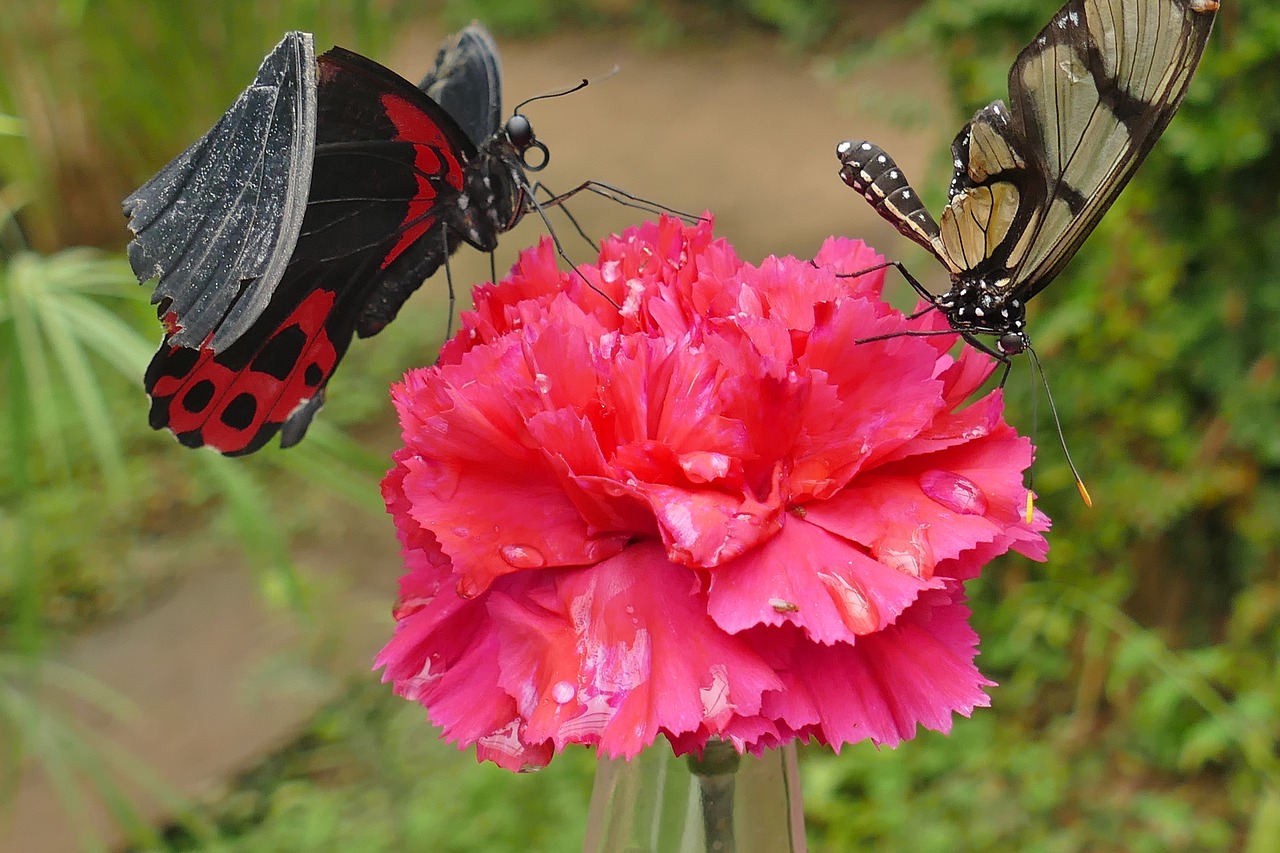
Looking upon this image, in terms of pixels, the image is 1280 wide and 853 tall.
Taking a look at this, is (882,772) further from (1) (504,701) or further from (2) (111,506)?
(2) (111,506)

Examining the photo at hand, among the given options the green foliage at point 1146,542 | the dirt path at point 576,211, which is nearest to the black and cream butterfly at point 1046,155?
the green foliage at point 1146,542

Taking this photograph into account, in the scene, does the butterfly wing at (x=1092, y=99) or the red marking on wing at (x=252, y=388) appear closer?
the butterfly wing at (x=1092, y=99)

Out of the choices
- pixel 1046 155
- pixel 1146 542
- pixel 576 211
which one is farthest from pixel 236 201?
pixel 576 211

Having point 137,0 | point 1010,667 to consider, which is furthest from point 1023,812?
point 137,0

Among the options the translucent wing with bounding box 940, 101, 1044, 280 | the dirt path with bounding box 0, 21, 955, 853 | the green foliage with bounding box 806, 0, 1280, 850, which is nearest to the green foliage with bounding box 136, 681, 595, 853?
the dirt path with bounding box 0, 21, 955, 853

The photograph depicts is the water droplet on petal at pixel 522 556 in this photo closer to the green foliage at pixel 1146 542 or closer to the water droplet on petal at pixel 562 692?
the water droplet on petal at pixel 562 692

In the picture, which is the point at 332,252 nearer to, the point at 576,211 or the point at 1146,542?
the point at 1146,542
